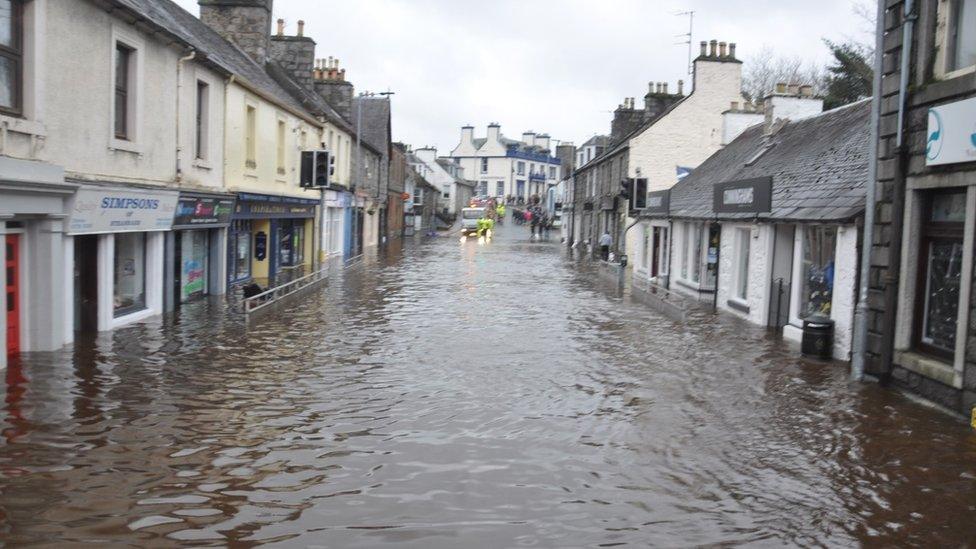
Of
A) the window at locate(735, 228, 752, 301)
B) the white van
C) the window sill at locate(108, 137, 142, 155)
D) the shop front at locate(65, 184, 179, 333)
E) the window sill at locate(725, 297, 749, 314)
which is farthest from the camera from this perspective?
the white van

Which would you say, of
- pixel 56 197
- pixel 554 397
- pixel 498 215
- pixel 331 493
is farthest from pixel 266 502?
pixel 498 215

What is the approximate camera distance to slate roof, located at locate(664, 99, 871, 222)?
574 inches

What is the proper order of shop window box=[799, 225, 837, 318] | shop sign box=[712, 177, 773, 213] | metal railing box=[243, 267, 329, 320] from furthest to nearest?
shop sign box=[712, 177, 773, 213] → metal railing box=[243, 267, 329, 320] → shop window box=[799, 225, 837, 318]

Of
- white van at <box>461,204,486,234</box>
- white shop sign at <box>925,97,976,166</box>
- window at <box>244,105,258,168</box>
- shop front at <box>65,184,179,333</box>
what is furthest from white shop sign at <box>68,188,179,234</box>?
white van at <box>461,204,486,234</box>

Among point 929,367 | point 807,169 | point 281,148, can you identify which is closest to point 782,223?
point 807,169

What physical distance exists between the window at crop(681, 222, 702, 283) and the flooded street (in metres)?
9.45

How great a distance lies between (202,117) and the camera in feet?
59.9

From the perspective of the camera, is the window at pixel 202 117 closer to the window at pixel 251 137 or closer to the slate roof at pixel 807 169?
the window at pixel 251 137

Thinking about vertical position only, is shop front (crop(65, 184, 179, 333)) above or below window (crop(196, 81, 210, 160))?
below

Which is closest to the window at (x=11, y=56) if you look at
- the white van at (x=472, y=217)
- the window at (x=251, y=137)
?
the window at (x=251, y=137)

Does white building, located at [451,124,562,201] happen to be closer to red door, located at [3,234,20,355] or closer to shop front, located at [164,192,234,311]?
shop front, located at [164,192,234,311]

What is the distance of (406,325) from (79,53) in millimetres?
7478

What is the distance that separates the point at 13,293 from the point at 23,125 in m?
2.40

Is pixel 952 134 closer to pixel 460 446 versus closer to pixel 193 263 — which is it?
pixel 460 446
